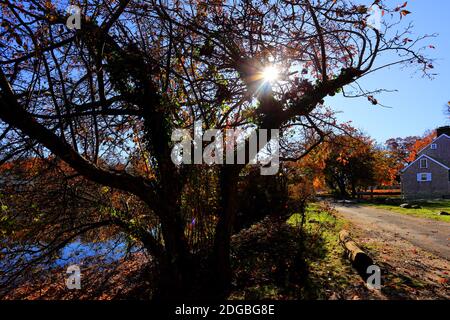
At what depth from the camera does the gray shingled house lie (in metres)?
39.2

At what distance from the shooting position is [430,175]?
40219 millimetres

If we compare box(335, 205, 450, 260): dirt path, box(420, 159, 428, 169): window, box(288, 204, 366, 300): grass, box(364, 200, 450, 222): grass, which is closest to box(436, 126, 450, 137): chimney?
box(420, 159, 428, 169): window

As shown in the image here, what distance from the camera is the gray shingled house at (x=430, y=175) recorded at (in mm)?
39234

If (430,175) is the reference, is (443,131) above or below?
above

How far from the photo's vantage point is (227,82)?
21.9 ft

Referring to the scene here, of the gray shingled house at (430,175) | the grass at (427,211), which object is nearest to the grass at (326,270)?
the grass at (427,211)

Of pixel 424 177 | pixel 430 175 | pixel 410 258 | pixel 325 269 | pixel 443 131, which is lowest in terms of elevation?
pixel 325 269

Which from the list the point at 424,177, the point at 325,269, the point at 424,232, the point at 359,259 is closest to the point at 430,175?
the point at 424,177

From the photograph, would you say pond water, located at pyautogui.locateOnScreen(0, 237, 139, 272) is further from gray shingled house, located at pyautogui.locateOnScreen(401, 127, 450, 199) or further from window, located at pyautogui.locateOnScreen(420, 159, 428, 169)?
window, located at pyautogui.locateOnScreen(420, 159, 428, 169)

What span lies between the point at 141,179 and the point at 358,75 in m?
4.97

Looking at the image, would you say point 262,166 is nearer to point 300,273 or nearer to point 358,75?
point 300,273

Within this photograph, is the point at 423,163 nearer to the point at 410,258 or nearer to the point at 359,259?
the point at 410,258

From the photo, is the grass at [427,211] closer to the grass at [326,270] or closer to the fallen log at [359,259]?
the grass at [326,270]
